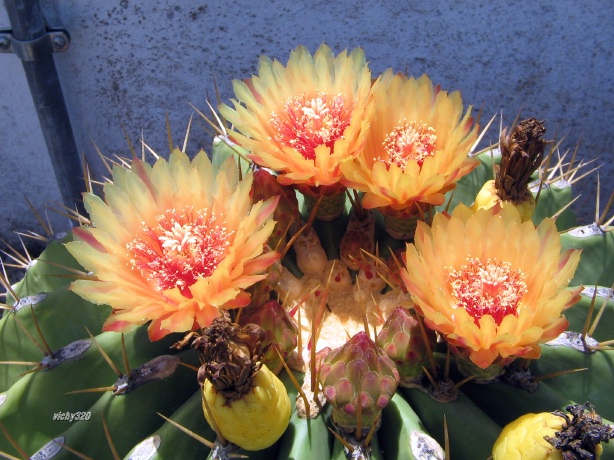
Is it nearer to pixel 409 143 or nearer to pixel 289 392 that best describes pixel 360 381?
pixel 289 392

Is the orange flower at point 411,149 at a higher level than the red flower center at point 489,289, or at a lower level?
higher

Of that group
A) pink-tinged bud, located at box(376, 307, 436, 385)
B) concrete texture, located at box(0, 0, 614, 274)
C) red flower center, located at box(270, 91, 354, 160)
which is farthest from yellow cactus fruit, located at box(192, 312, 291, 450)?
concrete texture, located at box(0, 0, 614, 274)

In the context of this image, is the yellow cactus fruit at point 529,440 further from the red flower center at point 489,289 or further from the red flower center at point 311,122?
the red flower center at point 311,122

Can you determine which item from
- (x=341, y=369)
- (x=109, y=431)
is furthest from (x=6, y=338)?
(x=341, y=369)

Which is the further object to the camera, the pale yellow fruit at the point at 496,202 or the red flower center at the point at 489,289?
the pale yellow fruit at the point at 496,202

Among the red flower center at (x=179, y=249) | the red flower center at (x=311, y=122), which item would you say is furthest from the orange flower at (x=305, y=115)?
the red flower center at (x=179, y=249)

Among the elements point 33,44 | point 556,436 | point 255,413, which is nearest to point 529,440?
point 556,436

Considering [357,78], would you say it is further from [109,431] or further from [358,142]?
[109,431]
